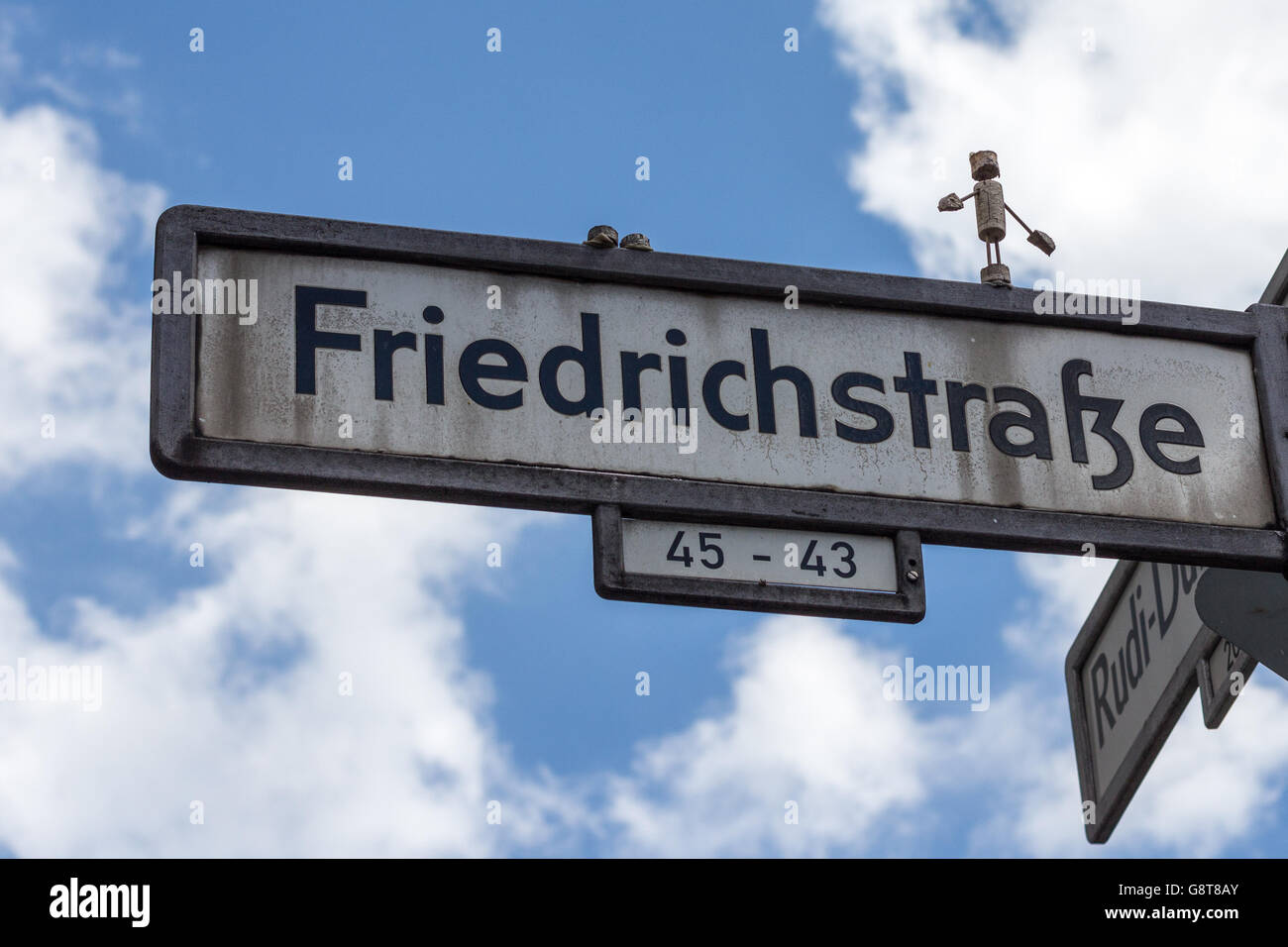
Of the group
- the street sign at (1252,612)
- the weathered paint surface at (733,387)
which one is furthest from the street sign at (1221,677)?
the weathered paint surface at (733,387)

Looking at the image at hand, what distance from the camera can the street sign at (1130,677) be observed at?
5.75 m

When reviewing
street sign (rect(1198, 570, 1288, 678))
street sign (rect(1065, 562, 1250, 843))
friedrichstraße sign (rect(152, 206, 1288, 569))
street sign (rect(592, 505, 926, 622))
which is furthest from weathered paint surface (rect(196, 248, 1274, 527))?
street sign (rect(1065, 562, 1250, 843))

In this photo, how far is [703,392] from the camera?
446 cm

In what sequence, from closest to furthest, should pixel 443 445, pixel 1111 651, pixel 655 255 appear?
pixel 443 445
pixel 655 255
pixel 1111 651

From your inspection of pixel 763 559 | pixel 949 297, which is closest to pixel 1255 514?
pixel 949 297

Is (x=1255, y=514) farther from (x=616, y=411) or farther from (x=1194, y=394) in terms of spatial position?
(x=616, y=411)

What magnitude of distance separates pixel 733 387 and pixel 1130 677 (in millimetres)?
2153

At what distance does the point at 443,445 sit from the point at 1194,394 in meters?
1.64

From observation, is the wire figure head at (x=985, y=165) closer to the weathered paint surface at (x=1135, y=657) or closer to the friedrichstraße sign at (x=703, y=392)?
the friedrichstraße sign at (x=703, y=392)

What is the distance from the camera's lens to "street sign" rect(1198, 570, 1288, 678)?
15.9 ft

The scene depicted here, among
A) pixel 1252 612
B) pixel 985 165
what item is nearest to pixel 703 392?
pixel 985 165

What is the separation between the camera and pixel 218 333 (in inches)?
167

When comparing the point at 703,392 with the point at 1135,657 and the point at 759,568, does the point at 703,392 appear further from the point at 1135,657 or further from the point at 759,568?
the point at 1135,657

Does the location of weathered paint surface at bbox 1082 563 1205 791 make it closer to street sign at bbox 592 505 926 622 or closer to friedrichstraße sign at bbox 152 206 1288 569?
friedrichstraße sign at bbox 152 206 1288 569
